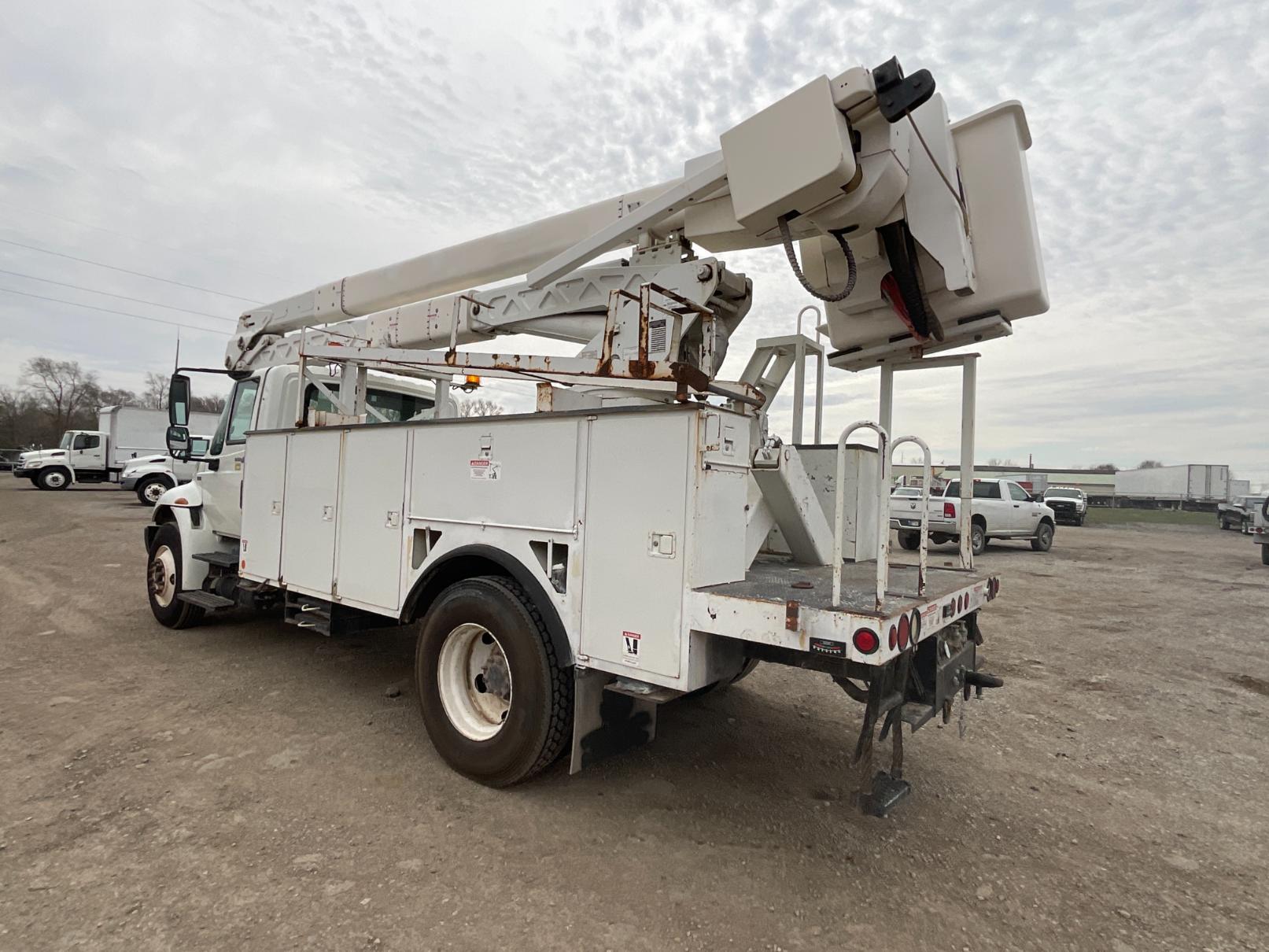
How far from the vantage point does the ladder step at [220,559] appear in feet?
19.3

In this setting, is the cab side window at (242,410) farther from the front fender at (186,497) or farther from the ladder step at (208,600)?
the ladder step at (208,600)

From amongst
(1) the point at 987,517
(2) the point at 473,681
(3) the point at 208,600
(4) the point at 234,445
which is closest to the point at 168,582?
(3) the point at 208,600

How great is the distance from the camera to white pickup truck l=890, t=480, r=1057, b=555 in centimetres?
1477

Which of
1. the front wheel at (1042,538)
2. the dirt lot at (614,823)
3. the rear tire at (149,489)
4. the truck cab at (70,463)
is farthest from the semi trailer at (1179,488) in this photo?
the truck cab at (70,463)

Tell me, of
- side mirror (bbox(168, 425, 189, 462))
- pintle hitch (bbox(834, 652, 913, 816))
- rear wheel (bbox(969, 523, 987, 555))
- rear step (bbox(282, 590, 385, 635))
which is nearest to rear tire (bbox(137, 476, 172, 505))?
side mirror (bbox(168, 425, 189, 462))

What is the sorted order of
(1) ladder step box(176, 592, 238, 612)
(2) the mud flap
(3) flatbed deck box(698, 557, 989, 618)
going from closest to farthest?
(3) flatbed deck box(698, 557, 989, 618), (2) the mud flap, (1) ladder step box(176, 592, 238, 612)

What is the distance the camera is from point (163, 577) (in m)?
6.83

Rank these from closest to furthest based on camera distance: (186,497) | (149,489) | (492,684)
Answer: (492,684) → (186,497) → (149,489)

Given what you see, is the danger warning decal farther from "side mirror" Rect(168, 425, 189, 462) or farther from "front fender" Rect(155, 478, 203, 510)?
"front fender" Rect(155, 478, 203, 510)

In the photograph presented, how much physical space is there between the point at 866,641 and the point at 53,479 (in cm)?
3448

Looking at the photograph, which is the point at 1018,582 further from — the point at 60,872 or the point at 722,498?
the point at 60,872

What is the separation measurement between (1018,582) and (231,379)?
491 inches

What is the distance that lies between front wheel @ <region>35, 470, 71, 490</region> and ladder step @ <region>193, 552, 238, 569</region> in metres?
28.2

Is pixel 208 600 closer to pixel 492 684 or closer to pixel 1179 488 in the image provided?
pixel 492 684
